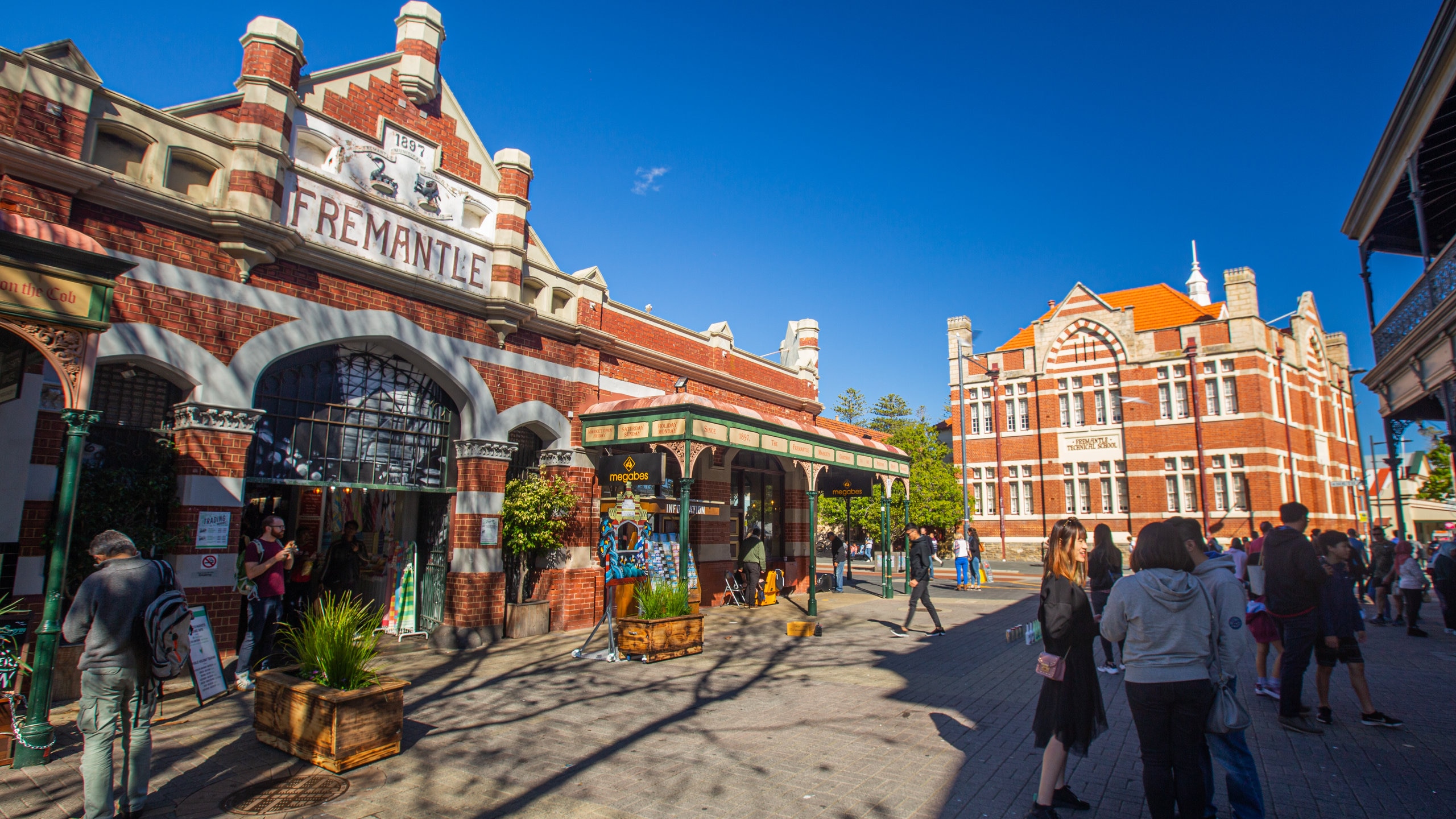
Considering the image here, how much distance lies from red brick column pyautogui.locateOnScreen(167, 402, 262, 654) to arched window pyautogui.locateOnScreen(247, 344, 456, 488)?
2.02 feet

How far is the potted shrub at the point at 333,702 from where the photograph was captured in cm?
538

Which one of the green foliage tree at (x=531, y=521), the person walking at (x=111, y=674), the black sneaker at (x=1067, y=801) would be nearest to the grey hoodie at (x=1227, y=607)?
the black sneaker at (x=1067, y=801)

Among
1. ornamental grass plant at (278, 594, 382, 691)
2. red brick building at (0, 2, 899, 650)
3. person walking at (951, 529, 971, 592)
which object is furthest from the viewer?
person walking at (951, 529, 971, 592)

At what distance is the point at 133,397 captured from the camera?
26.0 ft

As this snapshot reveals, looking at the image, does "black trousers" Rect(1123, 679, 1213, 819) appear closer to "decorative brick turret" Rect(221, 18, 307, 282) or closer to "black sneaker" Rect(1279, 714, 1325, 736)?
"black sneaker" Rect(1279, 714, 1325, 736)

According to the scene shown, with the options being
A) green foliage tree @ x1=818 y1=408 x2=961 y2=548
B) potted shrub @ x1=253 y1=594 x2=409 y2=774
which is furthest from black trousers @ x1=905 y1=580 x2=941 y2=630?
green foliage tree @ x1=818 y1=408 x2=961 y2=548

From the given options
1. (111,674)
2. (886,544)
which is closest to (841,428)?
(886,544)

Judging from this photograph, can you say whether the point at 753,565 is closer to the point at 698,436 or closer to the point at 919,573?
the point at 919,573

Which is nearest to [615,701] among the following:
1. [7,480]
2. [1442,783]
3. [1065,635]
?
[1065,635]

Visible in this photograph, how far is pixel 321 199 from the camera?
955 cm

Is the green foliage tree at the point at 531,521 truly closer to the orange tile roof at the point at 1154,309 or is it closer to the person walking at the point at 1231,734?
the person walking at the point at 1231,734

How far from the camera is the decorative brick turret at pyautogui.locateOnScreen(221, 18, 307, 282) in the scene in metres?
8.60

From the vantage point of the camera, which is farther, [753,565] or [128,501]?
[753,565]

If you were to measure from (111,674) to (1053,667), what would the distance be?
18.9 ft
